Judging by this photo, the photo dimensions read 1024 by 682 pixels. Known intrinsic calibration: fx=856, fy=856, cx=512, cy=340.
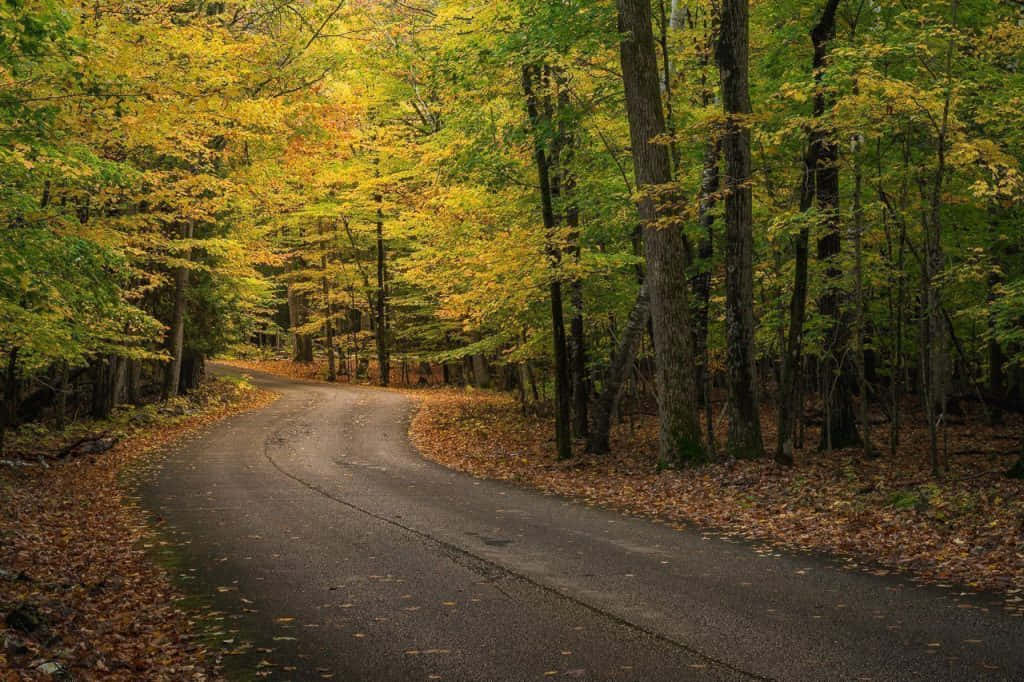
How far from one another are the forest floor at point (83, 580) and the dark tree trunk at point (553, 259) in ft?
28.5

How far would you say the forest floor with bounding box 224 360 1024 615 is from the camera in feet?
28.1

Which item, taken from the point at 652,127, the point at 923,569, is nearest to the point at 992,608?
the point at 923,569

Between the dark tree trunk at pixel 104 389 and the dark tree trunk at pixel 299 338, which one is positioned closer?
the dark tree trunk at pixel 104 389

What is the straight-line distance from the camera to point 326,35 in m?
21.5

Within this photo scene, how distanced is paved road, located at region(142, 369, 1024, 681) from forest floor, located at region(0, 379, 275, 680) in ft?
1.52

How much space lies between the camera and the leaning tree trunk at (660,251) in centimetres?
1501

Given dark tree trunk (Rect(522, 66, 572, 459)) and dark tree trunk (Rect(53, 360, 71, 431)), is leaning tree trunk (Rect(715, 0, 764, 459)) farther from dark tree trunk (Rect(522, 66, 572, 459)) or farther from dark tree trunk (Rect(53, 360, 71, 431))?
dark tree trunk (Rect(53, 360, 71, 431))

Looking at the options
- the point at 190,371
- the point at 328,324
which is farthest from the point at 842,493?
the point at 328,324

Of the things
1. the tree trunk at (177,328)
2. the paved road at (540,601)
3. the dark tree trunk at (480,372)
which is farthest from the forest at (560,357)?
the dark tree trunk at (480,372)

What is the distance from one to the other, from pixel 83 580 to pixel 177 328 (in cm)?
1924

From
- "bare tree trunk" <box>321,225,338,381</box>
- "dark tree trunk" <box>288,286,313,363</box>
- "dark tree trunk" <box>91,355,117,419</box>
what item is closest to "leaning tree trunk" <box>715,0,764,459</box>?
"dark tree trunk" <box>91,355,117,419</box>

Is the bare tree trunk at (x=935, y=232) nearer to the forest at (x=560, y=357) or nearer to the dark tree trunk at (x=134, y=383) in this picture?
the forest at (x=560, y=357)

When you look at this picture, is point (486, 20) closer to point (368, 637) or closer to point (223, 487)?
point (223, 487)

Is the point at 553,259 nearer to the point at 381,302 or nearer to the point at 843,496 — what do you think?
the point at 843,496
